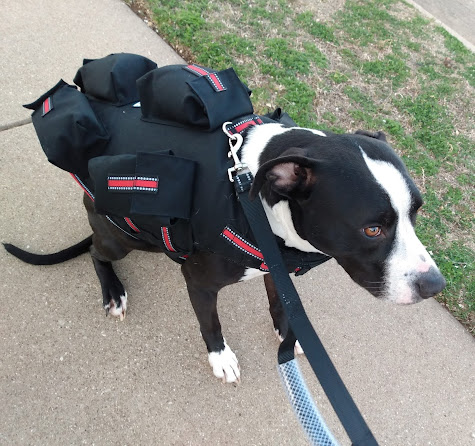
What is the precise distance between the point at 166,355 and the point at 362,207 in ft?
5.41

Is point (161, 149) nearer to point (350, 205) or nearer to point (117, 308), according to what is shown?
point (350, 205)

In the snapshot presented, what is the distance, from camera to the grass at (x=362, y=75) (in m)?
3.96

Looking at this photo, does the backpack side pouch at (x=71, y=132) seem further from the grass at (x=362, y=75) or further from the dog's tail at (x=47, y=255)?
the grass at (x=362, y=75)

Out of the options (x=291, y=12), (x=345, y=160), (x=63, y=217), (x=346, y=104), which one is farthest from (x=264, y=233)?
(x=291, y=12)

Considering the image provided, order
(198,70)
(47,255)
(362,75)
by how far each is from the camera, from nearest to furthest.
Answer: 1. (198,70)
2. (47,255)
3. (362,75)

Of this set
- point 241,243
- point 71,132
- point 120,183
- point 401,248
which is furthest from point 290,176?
point 71,132

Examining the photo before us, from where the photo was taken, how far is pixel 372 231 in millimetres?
1829

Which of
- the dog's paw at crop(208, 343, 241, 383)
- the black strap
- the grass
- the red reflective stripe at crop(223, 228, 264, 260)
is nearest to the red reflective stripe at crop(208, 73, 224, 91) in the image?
the black strap

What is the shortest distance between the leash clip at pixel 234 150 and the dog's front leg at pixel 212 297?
469 millimetres

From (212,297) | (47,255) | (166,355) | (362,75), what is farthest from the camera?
(362,75)

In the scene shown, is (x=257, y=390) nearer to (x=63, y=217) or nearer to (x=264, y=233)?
(x=264, y=233)

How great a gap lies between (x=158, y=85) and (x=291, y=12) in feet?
12.1

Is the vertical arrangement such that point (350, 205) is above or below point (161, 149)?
above

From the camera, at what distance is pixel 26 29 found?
446 centimetres
